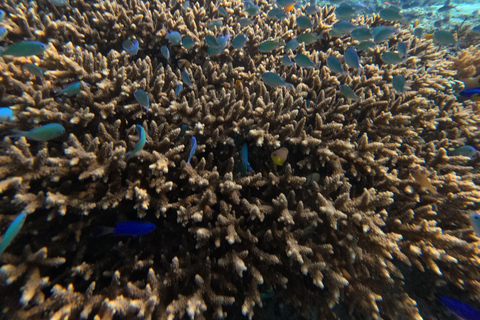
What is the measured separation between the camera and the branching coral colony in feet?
6.12

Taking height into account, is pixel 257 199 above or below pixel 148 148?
below

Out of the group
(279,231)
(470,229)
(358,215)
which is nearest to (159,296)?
(279,231)

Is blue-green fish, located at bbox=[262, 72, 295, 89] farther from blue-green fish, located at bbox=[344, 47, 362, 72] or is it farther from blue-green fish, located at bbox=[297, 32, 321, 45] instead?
blue-green fish, located at bbox=[297, 32, 321, 45]

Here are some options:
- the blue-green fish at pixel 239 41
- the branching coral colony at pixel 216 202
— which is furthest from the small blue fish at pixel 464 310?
the blue-green fish at pixel 239 41

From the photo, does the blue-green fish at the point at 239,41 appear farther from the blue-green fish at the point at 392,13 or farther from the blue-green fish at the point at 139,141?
the blue-green fish at the point at 392,13

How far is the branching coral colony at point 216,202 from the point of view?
1.87 meters

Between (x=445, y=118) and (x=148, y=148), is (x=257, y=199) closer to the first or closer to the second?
(x=148, y=148)

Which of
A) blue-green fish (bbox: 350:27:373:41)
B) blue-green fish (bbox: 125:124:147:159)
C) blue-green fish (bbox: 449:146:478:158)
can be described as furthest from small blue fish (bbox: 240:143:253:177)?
blue-green fish (bbox: 449:146:478:158)

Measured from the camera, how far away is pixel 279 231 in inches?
84.0

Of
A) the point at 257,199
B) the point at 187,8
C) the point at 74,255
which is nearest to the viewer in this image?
the point at 74,255

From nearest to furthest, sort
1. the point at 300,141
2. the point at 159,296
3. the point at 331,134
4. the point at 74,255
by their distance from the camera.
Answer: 1. the point at 159,296
2. the point at 74,255
3. the point at 300,141
4. the point at 331,134

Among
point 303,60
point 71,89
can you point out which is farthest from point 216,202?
point 303,60

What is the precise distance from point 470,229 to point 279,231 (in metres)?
2.04

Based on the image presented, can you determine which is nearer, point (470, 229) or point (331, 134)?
point (470, 229)
